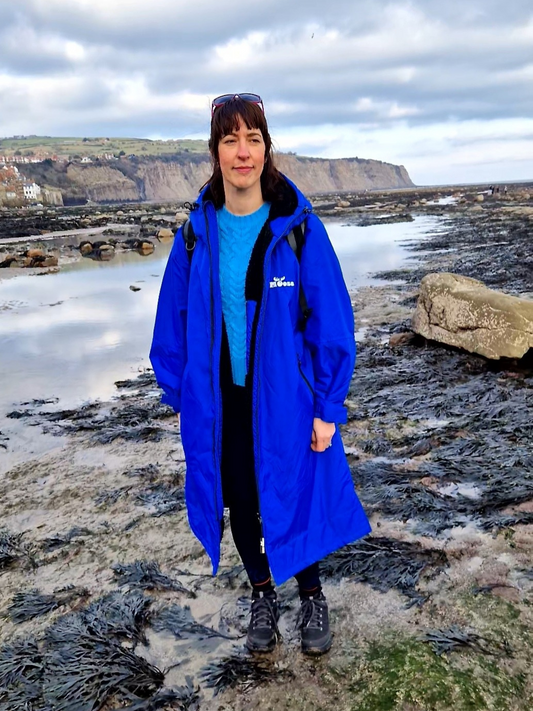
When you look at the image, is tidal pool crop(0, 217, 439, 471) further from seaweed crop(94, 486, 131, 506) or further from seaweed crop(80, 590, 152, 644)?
seaweed crop(80, 590, 152, 644)

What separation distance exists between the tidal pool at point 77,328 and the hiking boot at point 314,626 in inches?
138

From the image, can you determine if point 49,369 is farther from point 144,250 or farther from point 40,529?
point 144,250

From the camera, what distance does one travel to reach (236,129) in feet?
6.84

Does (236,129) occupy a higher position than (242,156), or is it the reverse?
(236,129)

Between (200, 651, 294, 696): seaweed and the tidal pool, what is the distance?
3301 millimetres

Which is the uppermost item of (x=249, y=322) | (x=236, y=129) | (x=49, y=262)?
(x=236, y=129)

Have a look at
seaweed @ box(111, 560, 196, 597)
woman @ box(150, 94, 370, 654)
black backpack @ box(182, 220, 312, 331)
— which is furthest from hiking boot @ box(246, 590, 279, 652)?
black backpack @ box(182, 220, 312, 331)

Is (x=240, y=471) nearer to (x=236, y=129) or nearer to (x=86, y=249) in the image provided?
(x=236, y=129)

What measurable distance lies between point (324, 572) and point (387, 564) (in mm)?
371

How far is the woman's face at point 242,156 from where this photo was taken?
6.80ft

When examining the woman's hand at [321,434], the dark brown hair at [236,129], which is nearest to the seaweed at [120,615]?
the woman's hand at [321,434]

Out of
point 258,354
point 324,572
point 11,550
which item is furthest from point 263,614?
point 11,550

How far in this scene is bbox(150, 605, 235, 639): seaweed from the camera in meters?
2.65

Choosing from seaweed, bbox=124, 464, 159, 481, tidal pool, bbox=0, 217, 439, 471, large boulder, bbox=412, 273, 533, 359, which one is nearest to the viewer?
seaweed, bbox=124, 464, 159, 481
